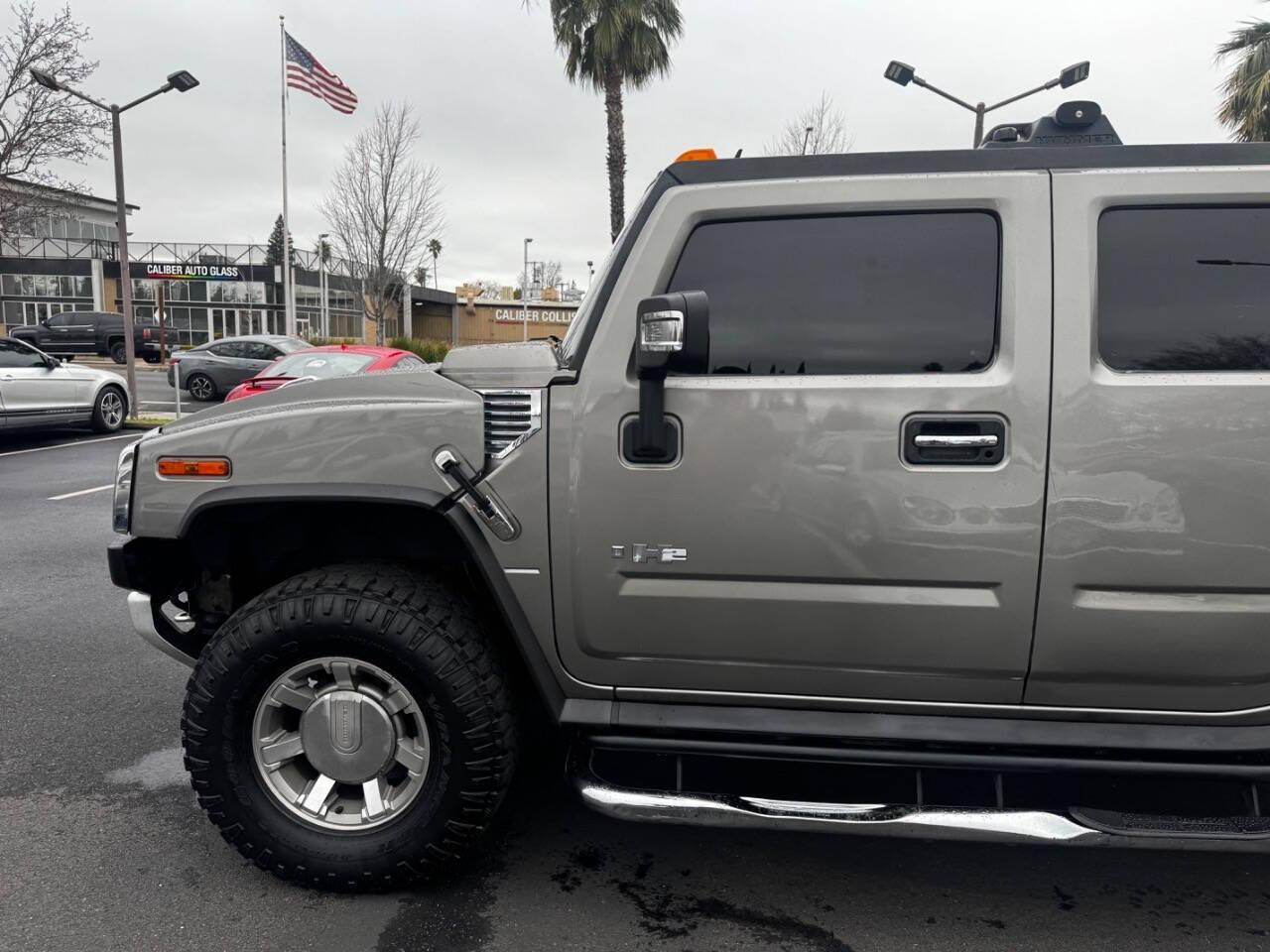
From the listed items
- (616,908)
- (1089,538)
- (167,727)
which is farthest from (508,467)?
(167,727)

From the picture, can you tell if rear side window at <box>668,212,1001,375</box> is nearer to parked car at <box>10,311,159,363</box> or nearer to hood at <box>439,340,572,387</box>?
hood at <box>439,340,572,387</box>

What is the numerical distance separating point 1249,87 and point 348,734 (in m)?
18.3

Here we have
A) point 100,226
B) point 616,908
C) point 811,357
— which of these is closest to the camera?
point 811,357

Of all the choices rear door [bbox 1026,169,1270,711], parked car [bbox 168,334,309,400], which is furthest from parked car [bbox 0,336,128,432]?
rear door [bbox 1026,169,1270,711]

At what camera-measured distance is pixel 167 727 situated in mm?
3777

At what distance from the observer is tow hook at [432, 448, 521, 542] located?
2.43m

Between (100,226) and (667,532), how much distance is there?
6046cm

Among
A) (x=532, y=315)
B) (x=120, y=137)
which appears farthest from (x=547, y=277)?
(x=120, y=137)

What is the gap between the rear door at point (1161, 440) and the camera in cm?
219

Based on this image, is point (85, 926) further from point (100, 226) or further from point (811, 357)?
point (100, 226)

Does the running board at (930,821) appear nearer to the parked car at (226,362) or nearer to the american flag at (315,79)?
the parked car at (226,362)

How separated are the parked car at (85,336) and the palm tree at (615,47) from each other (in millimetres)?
19348

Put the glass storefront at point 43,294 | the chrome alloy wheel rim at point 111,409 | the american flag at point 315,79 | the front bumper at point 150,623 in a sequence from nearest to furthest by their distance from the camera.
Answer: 1. the front bumper at point 150,623
2. the chrome alloy wheel rim at point 111,409
3. the american flag at point 315,79
4. the glass storefront at point 43,294

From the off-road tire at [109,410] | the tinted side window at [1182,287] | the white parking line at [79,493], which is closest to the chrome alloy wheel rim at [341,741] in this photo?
the tinted side window at [1182,287]
